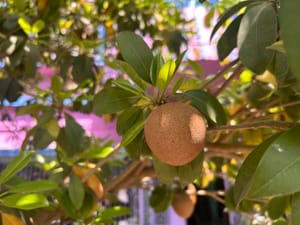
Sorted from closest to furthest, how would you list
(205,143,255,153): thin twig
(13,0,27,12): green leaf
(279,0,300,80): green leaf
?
(279,0,300,80): green leaf
(205,143,255,153): thin twig
(13,0,27,12): green leaf

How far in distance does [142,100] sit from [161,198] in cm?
97

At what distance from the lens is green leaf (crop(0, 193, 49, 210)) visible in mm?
618

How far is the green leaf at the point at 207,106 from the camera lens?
65 cm

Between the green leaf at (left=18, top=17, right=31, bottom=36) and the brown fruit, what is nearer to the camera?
the green leaf at (left=18, top=17, right=31, bottom=36)

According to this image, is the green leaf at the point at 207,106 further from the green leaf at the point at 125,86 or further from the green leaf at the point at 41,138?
the green leaf at the point at 41,138

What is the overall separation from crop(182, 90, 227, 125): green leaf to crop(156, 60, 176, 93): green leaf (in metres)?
0.06

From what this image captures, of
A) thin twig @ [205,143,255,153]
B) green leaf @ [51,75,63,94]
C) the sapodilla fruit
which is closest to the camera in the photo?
the sapodilla fruit

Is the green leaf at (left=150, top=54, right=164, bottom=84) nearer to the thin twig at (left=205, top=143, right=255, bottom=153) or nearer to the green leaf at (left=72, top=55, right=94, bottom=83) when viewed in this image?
the thin twig at (left=205, top=143, right=255, bottom=153)

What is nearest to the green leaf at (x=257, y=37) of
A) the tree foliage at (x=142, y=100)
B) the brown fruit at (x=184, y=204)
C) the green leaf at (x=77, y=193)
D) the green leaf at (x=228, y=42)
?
the tree foliage at (x=142, y=100)

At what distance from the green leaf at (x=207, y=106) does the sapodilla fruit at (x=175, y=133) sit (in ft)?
0.24

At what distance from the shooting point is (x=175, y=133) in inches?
21.7

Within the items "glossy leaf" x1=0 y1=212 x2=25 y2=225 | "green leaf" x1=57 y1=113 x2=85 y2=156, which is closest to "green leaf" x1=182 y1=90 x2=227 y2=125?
"glossy leaf" x1=0 y1=212 x2=25 y2=225

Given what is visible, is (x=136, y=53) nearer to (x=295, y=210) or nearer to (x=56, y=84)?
(x=295, y=210)

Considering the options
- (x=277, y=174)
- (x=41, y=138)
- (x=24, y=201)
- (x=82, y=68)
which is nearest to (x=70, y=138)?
(x=41, y=138)
